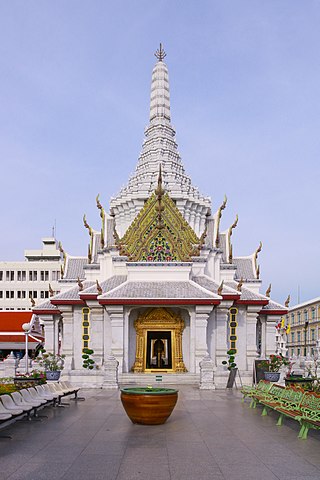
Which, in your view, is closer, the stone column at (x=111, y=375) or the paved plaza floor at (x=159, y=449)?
the paved plaza floor at (x=159, y=449)

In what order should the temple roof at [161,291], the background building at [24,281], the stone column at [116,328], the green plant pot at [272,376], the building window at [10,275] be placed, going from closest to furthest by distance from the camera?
the green plant pot at [272,376] → the temple roof at [161,291] → the stone column at [116,328] → the background building at [24,281] → the building window at [10,275]

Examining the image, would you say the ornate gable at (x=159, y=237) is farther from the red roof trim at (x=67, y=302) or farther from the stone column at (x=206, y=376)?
the stone column at (x=206, y=376)

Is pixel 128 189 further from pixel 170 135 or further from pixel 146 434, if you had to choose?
pixel 146 434

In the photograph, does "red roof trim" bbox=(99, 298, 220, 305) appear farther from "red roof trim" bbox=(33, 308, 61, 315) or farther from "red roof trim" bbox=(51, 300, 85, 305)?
"red roof trim" bbox=(33, 308, 61, 315)

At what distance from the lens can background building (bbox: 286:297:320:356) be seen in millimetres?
70750

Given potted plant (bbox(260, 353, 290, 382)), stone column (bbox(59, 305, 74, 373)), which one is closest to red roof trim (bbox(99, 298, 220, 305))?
potted plant (bbox(260, 353, 290, 382))

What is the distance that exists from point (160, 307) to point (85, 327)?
14.8 ft

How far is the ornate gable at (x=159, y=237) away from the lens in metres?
28.6

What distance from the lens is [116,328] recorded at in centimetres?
2641

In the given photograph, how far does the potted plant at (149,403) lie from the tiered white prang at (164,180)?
23613 mm

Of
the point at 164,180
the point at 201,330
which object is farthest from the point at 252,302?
the point at 164,180

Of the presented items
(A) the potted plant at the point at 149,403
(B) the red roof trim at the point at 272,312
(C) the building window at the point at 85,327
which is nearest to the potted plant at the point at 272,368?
(B) the red roof trim at the point at 272,312

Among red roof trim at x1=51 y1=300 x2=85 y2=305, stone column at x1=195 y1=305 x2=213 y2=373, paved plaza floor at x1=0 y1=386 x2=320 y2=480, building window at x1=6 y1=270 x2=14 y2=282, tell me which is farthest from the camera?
building window at x1=6 y1=270 x2=14 y2=282

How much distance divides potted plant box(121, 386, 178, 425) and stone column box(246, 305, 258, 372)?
17.7 meters
